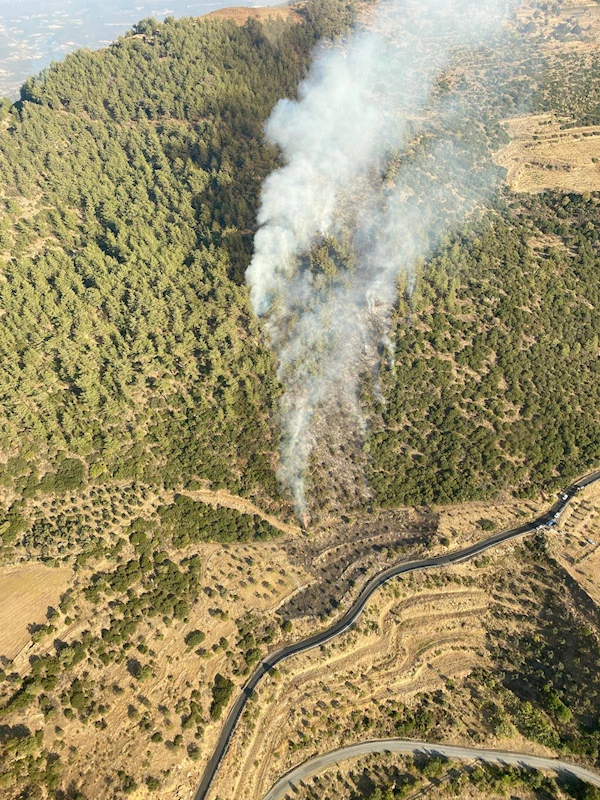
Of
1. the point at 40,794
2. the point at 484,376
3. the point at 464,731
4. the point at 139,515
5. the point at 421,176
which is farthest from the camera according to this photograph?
the point at 421,176

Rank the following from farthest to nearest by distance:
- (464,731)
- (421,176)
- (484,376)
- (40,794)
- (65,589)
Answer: (421,176) → (484,376) → (65,589) → (464,731) → (40,794)

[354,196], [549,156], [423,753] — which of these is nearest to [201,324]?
[354,196]

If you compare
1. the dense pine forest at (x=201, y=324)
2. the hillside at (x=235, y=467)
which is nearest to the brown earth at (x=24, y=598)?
the hillside at (x=235, y=467)

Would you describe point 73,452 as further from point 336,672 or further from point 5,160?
point 5,160

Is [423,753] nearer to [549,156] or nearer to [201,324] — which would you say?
[201,324]

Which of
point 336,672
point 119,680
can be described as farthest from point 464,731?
point 119,680

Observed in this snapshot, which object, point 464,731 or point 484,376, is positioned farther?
point 484,376

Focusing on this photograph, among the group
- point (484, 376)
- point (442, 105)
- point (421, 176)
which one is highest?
point (442, 105)

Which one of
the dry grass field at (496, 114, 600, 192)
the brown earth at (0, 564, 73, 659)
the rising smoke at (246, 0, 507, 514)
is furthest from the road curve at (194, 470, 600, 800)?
the dry grass field at (496, 114, 600, 192)

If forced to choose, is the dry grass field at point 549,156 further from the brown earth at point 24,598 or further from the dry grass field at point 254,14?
the brown earth at point 24,598
